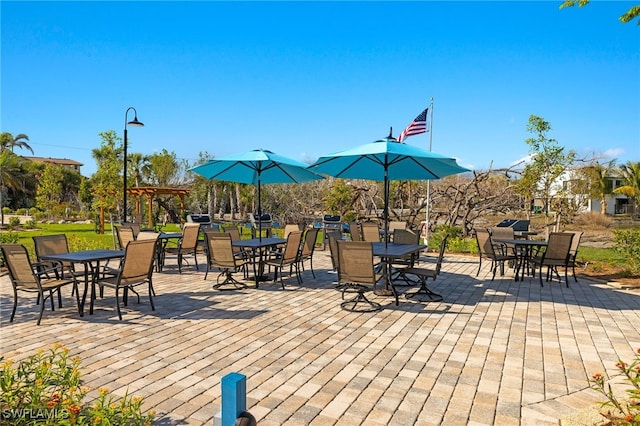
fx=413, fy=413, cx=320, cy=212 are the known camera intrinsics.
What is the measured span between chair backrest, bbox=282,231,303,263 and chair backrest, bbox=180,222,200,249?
2.62 meters

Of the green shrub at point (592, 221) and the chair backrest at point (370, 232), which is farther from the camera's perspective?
the green shrub at point (592, 221)

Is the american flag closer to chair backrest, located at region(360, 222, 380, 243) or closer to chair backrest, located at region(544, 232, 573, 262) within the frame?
chair backrest, located at region(360, 222, 380, 243)

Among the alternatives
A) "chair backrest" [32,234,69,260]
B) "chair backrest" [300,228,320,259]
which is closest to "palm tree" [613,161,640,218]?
"chair backrest" [300,228,320,259]

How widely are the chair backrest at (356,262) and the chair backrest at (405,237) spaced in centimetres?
292

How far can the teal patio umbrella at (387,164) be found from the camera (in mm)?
6199

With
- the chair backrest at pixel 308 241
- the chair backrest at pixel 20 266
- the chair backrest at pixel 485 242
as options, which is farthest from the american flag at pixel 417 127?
the chair backrest at pixel 20 266

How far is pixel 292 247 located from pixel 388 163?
2.26m

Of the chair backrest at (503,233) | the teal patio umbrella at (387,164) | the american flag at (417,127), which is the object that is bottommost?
the chair backrest at (503,233)

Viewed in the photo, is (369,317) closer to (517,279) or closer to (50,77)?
(517,279)

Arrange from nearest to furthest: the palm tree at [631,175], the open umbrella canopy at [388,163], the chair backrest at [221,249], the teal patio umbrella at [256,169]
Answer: the open umbrella canopy at [388,163], the chair backrest at [221,249], the teal patio umbrella at [256,169], the palm tree at [631,175]

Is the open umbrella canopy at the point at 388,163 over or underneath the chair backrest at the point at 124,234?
over

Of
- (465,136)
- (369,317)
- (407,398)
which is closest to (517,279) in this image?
(369,317)

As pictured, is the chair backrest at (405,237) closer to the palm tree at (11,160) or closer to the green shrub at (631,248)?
the green shrub at (631,248)

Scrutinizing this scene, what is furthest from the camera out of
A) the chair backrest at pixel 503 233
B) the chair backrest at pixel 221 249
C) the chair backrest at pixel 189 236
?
the chair backrest at pixel 503 233
